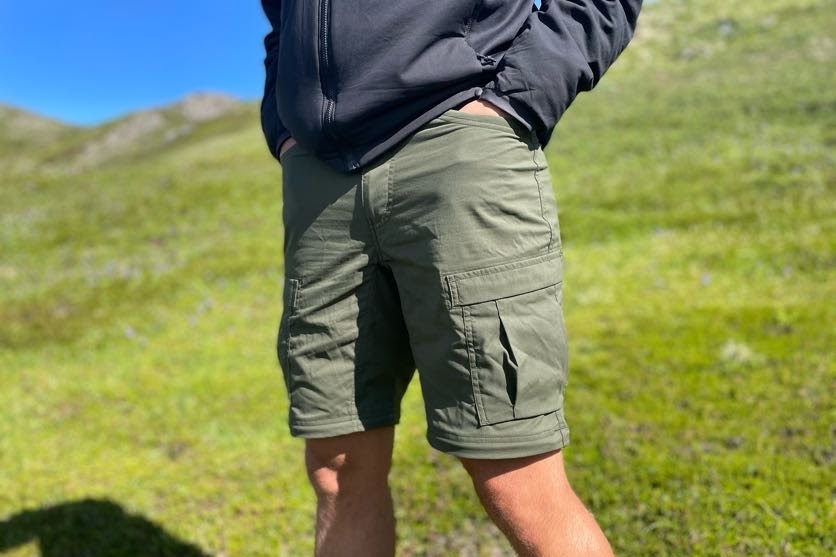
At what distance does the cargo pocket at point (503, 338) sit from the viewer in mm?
2365

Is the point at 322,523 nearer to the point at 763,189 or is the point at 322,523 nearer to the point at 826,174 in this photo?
the point at 763,189

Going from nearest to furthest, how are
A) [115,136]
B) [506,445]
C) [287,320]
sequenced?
[506,445] < [287,320] < [115,136]

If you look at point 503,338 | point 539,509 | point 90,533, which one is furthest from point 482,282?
point 90,533

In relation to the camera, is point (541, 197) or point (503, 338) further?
point (541, 197)

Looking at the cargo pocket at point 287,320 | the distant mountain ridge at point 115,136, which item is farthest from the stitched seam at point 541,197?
the distant mountain ridge at point 115,136

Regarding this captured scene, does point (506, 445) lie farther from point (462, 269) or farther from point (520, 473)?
point (462, 269)

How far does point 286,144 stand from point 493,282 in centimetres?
123

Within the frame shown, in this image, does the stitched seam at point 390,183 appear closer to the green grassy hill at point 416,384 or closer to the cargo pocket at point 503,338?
the cargo pocket at point 503,338

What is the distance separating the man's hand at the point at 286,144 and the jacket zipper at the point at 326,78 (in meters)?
0.44

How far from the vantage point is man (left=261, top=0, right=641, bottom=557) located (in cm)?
238

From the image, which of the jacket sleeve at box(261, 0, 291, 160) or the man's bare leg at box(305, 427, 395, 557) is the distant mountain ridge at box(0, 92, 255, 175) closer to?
the jacket sleeve at box(261, 0, 291, 160)

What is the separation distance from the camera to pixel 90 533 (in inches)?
207

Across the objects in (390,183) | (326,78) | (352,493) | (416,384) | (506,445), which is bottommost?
(416,384)

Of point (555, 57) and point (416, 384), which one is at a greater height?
point (555, 57)
